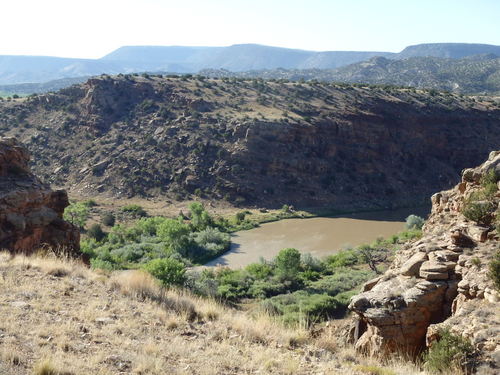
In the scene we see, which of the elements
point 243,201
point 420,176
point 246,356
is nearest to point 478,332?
point 246,356

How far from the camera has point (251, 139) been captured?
151 ft

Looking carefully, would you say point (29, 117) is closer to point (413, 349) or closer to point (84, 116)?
point (84, 116)

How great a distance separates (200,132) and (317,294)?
3210cm

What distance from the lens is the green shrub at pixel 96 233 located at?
103 feet

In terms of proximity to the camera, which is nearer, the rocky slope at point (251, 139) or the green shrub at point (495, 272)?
the green shrub at point (495, 272)

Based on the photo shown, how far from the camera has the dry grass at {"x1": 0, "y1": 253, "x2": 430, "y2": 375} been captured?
511 centimetres

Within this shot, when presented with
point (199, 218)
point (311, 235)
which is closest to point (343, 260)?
point (311, 235)

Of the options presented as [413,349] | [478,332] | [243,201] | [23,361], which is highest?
[23,361]

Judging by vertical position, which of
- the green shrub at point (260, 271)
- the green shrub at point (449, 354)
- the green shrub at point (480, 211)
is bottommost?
the green shrub at point (260, 271)

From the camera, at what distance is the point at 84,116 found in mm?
52688

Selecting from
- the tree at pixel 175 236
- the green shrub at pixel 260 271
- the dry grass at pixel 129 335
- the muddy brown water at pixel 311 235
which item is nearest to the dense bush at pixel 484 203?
the dry grass at pixel 129 335

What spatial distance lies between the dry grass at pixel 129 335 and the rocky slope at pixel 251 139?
1350 inches

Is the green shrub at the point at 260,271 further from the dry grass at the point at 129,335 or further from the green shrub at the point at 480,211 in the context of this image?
the dry grass at the point at 129,335

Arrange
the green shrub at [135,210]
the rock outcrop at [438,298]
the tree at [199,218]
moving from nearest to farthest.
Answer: the rock outcrop at [438,298], the tree at [199,218], the green shrub at [135,210]
